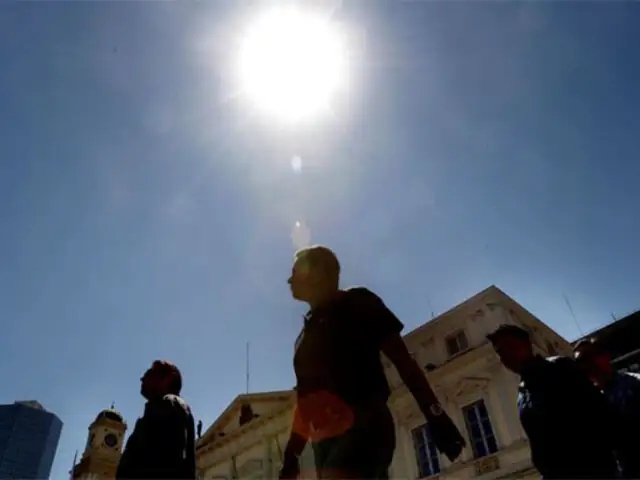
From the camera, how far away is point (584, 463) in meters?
2.32

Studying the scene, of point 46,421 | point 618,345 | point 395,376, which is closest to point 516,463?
point 395,376

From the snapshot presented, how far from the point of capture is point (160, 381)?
10.8 ft

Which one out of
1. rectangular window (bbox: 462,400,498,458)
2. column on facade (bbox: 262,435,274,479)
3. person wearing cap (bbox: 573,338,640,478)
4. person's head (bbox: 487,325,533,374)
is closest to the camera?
person wearing cap (bbox: 573,338,640,478)

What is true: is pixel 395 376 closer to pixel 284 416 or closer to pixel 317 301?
pixel 284 416

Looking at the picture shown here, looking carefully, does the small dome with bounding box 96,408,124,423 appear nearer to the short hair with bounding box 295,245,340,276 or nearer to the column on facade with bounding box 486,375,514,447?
the column on facade with bounding box 486,375,514,447

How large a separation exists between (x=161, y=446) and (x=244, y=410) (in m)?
24.2

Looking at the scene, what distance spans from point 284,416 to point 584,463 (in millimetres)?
21791

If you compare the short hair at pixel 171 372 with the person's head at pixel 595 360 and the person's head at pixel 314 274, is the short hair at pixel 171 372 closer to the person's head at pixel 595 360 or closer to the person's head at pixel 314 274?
the person's head at pixel 314 274

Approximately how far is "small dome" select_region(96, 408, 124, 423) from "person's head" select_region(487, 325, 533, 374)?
115ft

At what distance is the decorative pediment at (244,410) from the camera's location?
80.0 feet

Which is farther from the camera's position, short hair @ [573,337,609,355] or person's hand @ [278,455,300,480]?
short hair @ [573,337,609,355]

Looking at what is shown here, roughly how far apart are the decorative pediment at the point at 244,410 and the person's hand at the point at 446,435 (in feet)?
72.4

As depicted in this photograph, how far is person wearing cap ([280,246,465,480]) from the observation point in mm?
2260

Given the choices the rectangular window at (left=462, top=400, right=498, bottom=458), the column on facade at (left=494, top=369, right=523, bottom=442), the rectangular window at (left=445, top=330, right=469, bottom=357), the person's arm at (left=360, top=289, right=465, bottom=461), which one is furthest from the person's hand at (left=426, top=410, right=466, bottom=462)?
the rectangular window at (left=445, top=330, right=469, bottom=357)
